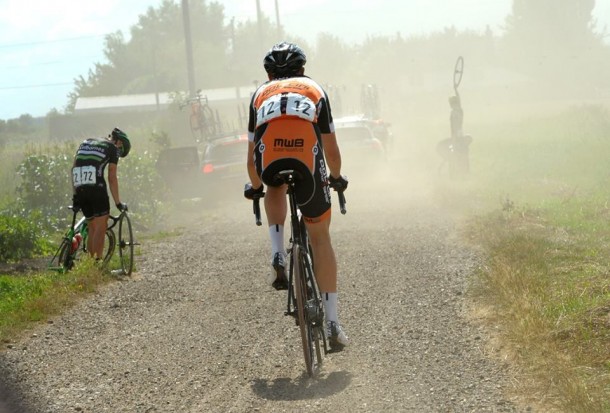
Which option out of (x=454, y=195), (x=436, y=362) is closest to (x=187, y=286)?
(x=436, y=362)

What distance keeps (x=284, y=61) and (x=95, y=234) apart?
574 cm

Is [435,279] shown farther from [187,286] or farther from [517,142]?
[517,142]

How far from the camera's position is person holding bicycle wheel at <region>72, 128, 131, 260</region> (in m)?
12.1

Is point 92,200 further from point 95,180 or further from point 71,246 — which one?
point 71,246

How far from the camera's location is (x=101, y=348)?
28.0 feet

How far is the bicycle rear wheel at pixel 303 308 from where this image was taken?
6832 millimetres

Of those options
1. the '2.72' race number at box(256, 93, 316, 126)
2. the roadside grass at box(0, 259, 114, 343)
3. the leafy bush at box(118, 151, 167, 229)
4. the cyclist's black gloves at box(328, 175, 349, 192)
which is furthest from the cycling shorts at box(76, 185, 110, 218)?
the leafy bush at box(118, 151, 167, 229)

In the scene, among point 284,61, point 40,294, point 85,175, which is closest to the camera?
point 284,61

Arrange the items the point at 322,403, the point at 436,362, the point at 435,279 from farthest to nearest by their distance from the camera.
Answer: the point at 435,279, the point at 436,362, the point at 322,403

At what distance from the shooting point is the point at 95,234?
12.2m

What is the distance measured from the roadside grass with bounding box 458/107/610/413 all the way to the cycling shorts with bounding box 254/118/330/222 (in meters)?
1.80

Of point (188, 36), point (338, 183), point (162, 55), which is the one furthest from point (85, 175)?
point (162, 55)

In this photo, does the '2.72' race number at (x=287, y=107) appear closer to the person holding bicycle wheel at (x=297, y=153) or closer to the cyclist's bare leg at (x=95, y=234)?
the person holding bicycle wheel at (x=297, y=153)

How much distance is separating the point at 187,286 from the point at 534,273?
400 cm
